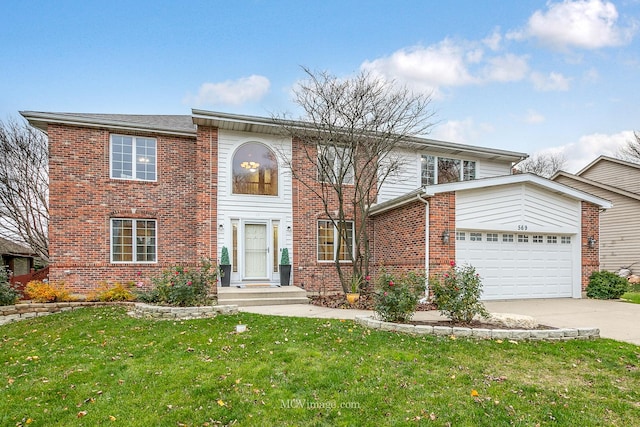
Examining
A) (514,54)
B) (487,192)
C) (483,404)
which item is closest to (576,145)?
(514,54)

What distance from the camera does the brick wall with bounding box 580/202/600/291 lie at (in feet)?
37.3

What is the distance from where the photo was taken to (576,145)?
1315 inches

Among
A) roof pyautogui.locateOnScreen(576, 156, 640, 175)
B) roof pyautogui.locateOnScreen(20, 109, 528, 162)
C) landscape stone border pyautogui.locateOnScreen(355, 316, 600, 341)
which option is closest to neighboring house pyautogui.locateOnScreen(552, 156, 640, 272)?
roof pyautogui.locateOnScreen(576, 156, 640, 175)

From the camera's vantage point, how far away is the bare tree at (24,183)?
14.7 meters

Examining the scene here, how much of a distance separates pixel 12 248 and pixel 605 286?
23.6 metres

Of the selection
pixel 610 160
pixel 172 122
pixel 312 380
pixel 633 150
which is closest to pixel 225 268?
pixel 172 122

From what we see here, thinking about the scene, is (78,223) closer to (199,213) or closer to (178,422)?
(199,213)

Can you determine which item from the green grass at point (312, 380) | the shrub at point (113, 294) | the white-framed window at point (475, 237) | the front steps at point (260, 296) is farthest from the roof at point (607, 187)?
the shrub at point (113, 294)

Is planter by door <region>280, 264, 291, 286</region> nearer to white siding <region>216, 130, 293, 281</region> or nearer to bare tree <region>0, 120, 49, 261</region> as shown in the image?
white siding <region>216, 130, 293, 281</region>

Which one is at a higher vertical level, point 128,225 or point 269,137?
point 269,137

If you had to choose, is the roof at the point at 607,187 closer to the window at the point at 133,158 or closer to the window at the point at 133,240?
the window at the point at 133,158

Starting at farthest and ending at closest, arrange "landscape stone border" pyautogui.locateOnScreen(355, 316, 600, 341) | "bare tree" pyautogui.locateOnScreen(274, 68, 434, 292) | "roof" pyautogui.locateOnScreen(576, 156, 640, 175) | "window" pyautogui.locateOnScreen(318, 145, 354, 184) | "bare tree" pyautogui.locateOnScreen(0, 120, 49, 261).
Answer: "roof" pyautogui.locateOnScreen(576, 156, 640, 175) < "bare tree" pyautogui.locateOnScreen(0, 120, 49, 261) < "window" pyautogui.locateOnScreen(318, 145, 354, 184) < "bare tree" pyautogui.locateOnScreen(274, 68, 434, 292) < "landscape stone border" pyautogui.locateOnScreen(355, 316, 600, 341)

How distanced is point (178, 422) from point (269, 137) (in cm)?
949

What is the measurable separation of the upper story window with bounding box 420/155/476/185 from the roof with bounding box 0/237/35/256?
17909 mm
